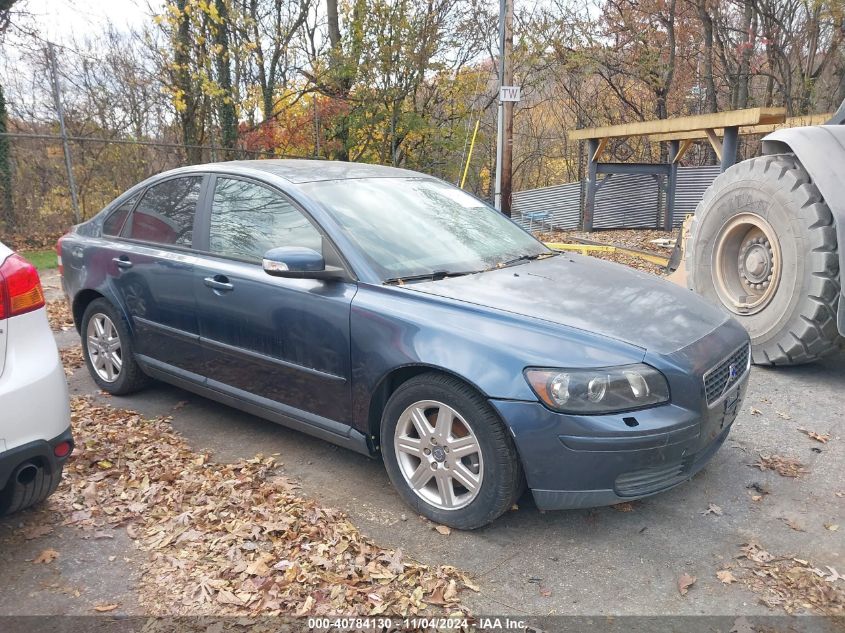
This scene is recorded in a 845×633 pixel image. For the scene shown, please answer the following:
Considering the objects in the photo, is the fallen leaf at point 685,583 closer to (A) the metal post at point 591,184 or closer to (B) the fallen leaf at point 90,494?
(B) the fallen leaf at point 90,494

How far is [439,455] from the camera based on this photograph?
2.87 meters

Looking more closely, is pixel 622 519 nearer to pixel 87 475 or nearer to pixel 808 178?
pixel 87 475

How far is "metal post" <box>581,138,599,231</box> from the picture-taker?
1380 centimetres

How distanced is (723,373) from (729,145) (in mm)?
6697

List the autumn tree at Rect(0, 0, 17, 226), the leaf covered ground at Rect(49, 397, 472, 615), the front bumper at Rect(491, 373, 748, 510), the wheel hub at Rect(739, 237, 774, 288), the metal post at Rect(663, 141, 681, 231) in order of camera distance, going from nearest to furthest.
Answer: the leaf covered ground at Rect(49, 397, 472, 615), the front bumper at Rect(491, 373, 748, 510), the wheel hub at Rect(739, 237, 774, 288), the autumn tree at Rect(0, 0, 17, 226), the metal post at Rect(663, 141, 681, 231)

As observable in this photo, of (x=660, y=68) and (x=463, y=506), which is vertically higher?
(x=660, y=68)

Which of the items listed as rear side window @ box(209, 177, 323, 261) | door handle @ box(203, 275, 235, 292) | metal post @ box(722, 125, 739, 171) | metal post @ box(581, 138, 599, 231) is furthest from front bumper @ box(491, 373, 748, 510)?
metal post @ box(581, 138, 599, 231)

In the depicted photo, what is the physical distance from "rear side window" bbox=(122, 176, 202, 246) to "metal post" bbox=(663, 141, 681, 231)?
39.4 feet

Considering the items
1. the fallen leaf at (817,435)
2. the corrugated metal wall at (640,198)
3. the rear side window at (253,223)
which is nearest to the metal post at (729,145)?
the fallen leaf at (817,435)

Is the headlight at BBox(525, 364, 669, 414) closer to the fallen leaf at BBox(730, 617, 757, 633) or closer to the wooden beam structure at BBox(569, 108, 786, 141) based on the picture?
the fallen leaf at BBox(730, 617, 757, 633)

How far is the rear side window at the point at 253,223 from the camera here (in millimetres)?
3449

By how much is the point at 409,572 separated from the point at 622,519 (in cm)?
106

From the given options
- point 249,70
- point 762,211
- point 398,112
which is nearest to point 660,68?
point 398,112

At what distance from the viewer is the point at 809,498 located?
Result: 312 cm
